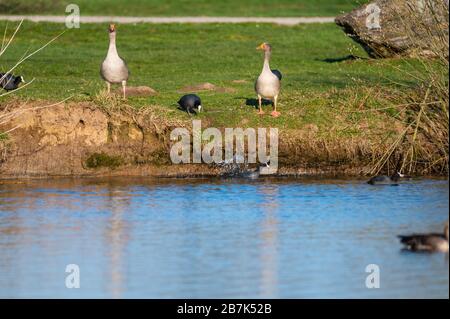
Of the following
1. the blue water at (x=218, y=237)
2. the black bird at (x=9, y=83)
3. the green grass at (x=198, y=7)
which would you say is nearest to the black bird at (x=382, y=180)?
the blue water at (x=218, y=237)

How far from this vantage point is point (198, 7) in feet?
152

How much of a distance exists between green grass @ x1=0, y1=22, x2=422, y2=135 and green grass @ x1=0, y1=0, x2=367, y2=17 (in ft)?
19.4

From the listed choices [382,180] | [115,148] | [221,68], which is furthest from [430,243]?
[221,68]

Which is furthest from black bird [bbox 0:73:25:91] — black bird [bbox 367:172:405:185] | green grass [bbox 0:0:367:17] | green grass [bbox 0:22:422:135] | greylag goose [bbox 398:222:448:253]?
green grass [bbox 0:0:367:17]

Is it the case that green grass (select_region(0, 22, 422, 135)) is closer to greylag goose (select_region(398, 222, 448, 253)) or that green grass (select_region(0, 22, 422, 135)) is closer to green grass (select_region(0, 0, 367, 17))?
green grass (select_region(0, 0, 367, 17))

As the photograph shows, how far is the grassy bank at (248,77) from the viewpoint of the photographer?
21.1m

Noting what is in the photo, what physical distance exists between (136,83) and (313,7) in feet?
73.1

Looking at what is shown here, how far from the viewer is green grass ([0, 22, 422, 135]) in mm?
21844

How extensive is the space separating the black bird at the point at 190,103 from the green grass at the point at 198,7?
1939cm

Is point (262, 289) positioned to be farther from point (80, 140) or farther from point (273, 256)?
point (80, 140)

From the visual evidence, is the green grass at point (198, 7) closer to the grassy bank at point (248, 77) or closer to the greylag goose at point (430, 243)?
the grassy bank at point (248, 77)

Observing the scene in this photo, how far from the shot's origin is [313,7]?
46.3 metres
